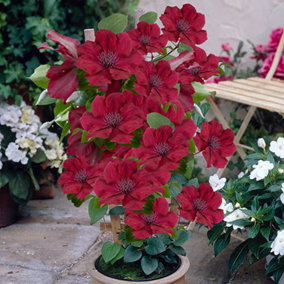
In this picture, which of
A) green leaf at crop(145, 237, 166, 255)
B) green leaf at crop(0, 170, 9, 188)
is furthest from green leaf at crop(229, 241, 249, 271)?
green leaf at crop(0, 170, 9, 188)

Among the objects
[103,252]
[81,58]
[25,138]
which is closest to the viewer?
[81,58]

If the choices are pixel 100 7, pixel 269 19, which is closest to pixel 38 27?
pixel 100 7

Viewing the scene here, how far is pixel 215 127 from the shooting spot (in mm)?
1674

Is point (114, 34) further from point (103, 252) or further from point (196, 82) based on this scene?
point (103, 252)

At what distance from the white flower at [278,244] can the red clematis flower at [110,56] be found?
→ 2.97 ft

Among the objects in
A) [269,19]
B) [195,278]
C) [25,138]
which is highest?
[269,19]

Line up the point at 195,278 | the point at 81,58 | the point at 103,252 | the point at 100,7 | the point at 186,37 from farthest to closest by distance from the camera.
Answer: the point at 100,7
the point at 195,278
the point at 103,252
the point at 186,37
the point at 81,58

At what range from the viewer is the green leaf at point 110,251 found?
1789 mm

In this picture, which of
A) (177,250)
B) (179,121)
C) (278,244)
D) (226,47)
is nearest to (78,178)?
(179,121)

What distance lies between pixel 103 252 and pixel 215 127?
528mm

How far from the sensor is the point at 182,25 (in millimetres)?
1669

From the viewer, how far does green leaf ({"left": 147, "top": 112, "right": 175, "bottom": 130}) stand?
1489mm

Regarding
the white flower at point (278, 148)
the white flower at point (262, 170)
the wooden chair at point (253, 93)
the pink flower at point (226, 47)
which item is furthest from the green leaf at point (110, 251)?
the pink flower at point (226, 47)

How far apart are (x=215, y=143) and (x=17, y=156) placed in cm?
148
